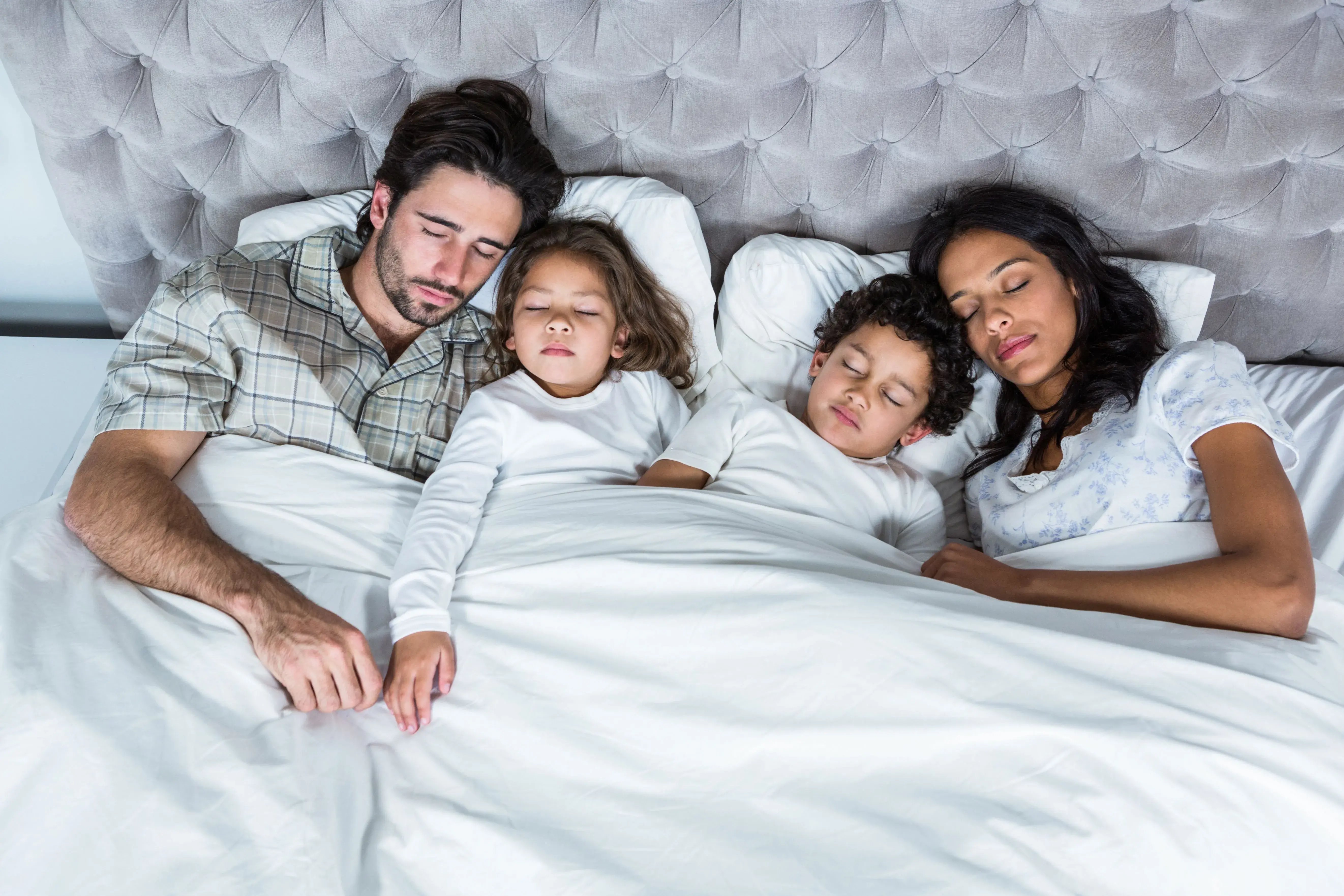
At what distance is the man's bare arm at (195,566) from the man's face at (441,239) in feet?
1.63

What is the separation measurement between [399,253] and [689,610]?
0.98 meters

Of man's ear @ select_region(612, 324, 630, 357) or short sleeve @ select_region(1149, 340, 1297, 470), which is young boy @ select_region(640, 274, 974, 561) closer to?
man's ear @ select_region(612, 324, 630, 357)

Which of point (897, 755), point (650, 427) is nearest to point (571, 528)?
point (650, 427)

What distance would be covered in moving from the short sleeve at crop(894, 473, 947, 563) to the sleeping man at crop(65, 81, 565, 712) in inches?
38.1

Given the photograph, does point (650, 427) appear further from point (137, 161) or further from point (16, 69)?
point (16, 69)

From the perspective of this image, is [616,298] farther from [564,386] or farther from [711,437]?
[711,437]

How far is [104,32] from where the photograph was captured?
1.76 meters

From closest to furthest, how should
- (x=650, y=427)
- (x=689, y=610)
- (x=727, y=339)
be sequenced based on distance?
1. (x=689, y=610)
2. (x=650, y=427)
3. (x=727, y=339)

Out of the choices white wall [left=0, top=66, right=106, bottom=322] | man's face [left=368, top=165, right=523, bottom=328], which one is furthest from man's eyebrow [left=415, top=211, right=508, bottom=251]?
white wall [left=0, top=66, right=106, bottom=322]

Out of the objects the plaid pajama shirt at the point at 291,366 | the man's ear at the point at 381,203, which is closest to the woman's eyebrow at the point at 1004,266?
the plaid pajama shirt at the point at 291,366

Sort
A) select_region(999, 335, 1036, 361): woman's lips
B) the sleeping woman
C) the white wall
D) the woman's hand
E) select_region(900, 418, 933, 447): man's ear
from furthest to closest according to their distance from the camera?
the white wall, select_region(900, 418, 933, 447): man's ear, select_region(999, 335, 1036, 361): woman's lips, the woman's hand, the sleeping woman

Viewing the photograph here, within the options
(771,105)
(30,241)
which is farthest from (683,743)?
(30,241)

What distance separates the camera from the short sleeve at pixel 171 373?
1.51 metres

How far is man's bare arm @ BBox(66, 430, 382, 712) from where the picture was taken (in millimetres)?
1269
